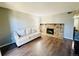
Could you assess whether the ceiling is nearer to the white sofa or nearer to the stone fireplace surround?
the stone fireplace surround

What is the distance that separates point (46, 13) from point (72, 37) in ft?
2.88

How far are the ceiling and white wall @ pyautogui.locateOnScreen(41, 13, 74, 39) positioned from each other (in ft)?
0.40

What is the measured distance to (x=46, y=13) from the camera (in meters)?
1.75

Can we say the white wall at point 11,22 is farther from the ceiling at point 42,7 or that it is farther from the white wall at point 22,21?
the ceiling at point 42,7

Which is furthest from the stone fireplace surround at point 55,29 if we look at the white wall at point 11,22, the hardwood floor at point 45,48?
the white wall at point 11,22

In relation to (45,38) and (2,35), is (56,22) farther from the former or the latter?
(2,35)

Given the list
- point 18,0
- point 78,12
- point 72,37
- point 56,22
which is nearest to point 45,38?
point 56,22

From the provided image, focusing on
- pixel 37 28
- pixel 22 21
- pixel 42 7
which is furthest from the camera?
pixel 37 28

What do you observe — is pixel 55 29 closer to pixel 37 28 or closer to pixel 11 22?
pixel 37 28

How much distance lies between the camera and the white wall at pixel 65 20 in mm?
1642

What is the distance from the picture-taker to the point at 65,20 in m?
1.77

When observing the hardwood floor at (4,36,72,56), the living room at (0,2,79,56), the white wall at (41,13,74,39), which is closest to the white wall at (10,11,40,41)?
the living room at (0,2,79,56)

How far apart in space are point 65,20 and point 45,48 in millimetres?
930

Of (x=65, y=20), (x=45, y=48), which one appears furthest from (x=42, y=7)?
(x=45, y=48)
